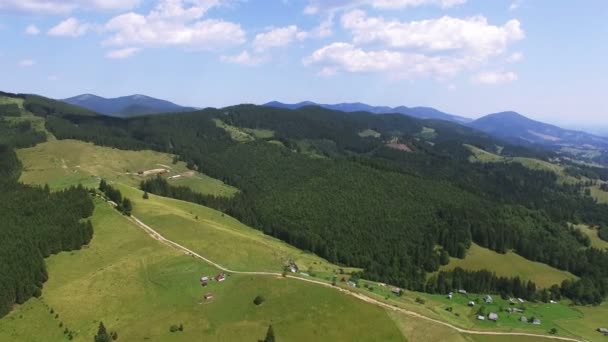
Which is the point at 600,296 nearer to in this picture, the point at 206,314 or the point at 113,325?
the point at 206,314

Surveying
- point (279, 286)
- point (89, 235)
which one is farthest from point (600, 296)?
point (89, 235)

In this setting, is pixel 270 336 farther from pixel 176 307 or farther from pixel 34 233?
pixel 34 233

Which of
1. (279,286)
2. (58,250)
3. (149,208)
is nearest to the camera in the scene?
(279,286)

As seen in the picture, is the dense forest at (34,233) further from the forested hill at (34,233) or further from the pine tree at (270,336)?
the pine tree at (270,336)

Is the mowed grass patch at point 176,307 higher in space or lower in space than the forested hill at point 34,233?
lower

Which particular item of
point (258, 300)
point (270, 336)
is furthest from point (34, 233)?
point (270, 336)

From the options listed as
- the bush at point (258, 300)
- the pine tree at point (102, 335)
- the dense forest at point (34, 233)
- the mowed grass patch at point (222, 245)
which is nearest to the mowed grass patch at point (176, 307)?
the bush at point (258, 300)

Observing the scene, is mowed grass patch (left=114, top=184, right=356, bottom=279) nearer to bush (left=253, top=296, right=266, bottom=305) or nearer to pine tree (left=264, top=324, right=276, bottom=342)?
bush (left=253, top=296, right=266, bottom=305)
